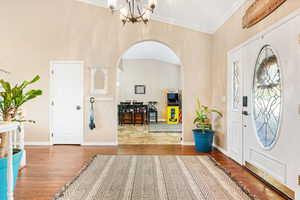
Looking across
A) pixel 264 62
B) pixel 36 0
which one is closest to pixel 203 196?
pixel 264 62

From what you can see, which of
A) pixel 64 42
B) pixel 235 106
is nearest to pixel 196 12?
pixel 235 106

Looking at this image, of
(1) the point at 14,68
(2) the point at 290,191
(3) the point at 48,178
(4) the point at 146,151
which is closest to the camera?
(2) the point at 290,191

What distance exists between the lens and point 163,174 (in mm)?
3107

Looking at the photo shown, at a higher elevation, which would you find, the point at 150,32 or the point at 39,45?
the point at 150,32

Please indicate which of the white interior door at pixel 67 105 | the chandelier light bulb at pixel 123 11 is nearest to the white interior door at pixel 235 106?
the chandelier light bulb at pixel 123 11

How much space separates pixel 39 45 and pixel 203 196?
4.98 metres

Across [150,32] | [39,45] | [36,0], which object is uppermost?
[36,0]

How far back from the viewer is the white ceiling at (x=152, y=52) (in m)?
8.15

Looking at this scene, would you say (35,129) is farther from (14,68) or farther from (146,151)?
(146,151)

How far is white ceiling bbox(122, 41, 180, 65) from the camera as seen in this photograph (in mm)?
8148

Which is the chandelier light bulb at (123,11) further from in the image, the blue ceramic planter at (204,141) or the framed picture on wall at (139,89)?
the framed picture on wall at (139,89)

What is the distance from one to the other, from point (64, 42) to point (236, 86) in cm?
414

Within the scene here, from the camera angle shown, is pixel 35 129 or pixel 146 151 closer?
pixel 146 151

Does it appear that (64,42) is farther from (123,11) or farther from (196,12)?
(196,12)
